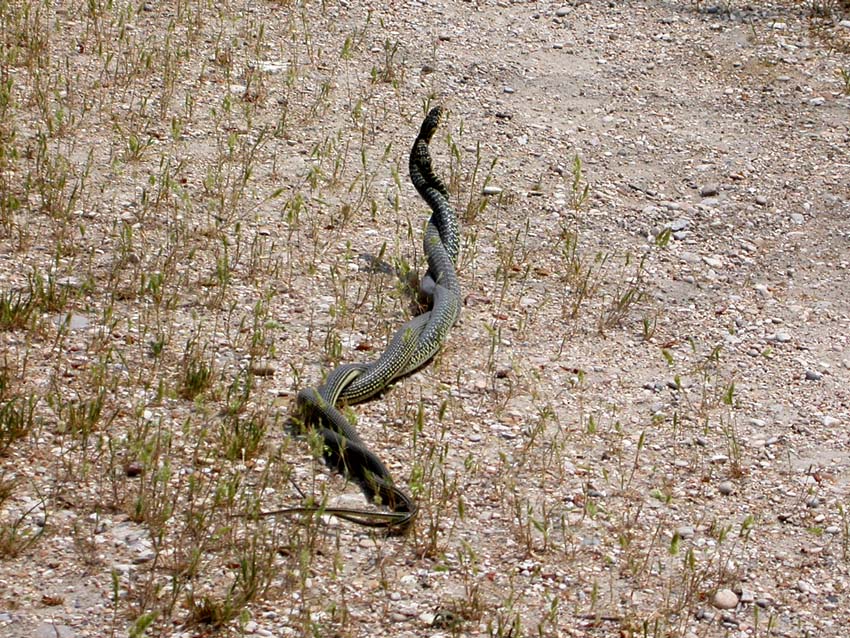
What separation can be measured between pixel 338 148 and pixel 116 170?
165 centimetres

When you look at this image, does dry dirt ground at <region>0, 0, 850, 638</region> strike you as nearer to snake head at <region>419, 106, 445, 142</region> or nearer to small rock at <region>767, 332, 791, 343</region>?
small rock at <region>767, 332, 791, 343</region>

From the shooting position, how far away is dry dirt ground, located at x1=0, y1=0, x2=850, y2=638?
494 cm

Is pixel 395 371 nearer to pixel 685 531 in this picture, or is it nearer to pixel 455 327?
pixel 455 327

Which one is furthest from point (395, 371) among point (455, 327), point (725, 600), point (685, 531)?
point (725, 600)

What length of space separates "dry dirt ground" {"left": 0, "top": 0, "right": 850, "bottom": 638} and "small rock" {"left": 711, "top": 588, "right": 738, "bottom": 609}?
1cm

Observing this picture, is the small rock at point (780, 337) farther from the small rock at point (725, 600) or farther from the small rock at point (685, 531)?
the small rock at point (725, 600)

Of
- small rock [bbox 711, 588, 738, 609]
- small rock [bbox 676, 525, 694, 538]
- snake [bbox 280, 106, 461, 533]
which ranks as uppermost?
snake [bbox 280, 106, 461, 533]

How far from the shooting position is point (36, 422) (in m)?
5.53

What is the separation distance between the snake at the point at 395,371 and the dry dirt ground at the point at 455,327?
94 millimetres

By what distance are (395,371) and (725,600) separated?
2143mm

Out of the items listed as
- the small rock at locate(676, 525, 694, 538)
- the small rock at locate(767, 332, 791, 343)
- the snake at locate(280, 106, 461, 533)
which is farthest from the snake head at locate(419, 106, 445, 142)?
the small rock at locate(676, 525, 694, 538)

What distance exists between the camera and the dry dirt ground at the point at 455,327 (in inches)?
195

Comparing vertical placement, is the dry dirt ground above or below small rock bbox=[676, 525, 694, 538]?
above

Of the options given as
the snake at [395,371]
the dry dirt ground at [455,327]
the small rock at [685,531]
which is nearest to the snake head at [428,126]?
the snake at [395,371]
